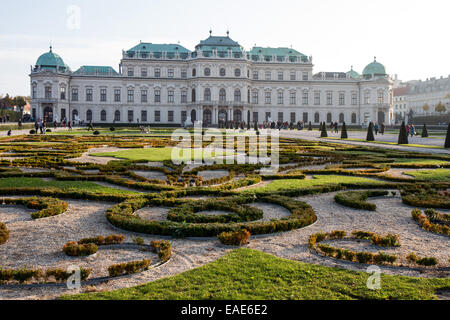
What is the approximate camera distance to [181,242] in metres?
5.58

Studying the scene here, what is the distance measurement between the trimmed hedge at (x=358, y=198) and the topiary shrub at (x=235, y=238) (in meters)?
2.99

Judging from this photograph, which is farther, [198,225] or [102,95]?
[102,95]

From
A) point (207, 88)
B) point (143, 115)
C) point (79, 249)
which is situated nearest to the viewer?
point (79, 249)

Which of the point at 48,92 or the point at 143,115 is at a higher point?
the point at 48,92

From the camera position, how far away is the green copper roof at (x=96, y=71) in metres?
69.8

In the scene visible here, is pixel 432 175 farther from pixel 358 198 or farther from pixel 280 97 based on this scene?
pixel 280 97

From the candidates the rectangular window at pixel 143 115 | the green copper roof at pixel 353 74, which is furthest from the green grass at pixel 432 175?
the green copper roof at pixel 353 74

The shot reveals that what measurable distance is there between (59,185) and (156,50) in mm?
64846

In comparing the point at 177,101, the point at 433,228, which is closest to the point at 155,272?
the point at 433,228

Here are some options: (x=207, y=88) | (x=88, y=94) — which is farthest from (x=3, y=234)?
(x=88, y=94)

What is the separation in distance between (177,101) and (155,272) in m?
68.4

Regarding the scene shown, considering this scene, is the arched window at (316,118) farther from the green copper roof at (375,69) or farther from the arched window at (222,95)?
the arched window at (222,95)

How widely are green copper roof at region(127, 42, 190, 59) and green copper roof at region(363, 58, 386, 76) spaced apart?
103 ft
